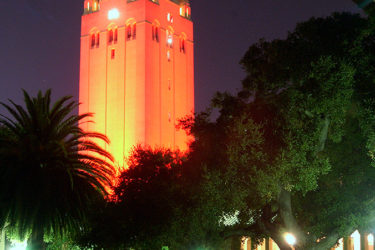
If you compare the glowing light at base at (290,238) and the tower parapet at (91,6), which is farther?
the tower parapet at (91,6)

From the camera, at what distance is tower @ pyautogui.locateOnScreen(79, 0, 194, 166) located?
6719 centimetres

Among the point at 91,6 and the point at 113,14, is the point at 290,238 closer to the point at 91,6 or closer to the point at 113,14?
the point at 113,14

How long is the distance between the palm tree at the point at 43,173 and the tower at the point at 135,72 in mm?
38422

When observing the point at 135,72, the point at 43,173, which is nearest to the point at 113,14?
Result: the point at 135,72

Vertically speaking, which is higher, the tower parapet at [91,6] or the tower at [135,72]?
the tower parapet at [91,6]

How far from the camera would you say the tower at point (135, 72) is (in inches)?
2645

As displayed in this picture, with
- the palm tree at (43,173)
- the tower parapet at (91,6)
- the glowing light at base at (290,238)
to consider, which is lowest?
the glowing light at base at (290,238)

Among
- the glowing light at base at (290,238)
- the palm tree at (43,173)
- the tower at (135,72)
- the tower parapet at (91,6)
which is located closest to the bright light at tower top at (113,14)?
the tower at (135,72)

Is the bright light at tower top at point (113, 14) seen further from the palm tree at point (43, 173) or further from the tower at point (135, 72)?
the palm tree at point (43, 173)

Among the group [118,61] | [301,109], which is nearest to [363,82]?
[301,109]

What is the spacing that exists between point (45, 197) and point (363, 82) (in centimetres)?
1306

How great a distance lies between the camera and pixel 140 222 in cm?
2439

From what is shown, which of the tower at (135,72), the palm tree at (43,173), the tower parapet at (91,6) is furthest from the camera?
the tower parapet at (91,6)

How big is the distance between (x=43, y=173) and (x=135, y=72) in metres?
44.1
